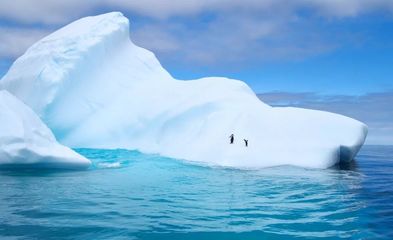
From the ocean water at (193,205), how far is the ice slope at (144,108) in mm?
3344

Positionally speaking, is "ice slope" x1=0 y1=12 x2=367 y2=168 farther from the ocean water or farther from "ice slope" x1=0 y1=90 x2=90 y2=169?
"ice slope" x1=0 y1=90 x2=90 y2=169

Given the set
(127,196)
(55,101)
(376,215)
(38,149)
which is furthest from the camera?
(55,101)

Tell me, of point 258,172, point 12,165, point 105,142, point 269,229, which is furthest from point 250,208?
point 105,142

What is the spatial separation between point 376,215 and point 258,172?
7.44 m

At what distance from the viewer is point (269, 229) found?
280 inches

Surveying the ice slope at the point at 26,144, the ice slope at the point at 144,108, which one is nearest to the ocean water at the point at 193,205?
the ice slope at the point at 26,144

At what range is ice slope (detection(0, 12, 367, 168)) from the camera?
18.2 m

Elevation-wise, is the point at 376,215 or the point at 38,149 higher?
the point at 38,149

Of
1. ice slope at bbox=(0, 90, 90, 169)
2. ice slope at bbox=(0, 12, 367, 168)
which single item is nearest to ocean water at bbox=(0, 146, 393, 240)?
ice slope at bbox=(0, 90, 90, 169)

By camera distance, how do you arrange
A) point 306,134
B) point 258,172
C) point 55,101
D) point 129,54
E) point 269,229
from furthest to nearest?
point 129,54 → point 55,101 → point 306,134 → point 258,172 → point 269,229

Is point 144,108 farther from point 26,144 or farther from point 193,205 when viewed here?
point 193,205

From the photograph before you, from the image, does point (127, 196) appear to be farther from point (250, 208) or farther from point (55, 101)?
point (55, 101)

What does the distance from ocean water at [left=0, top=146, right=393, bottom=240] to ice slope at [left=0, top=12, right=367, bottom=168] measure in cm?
334

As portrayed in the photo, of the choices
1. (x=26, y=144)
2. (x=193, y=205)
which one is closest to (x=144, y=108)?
(x=26, y=144)
